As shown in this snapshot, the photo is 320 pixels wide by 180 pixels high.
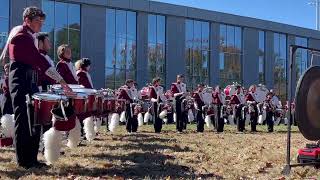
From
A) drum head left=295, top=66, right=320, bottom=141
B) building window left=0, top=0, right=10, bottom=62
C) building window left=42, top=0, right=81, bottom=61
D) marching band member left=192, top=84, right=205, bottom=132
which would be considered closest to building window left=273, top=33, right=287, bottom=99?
building window left=42, top=0, right=81, bottom=61

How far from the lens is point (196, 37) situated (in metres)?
45.2

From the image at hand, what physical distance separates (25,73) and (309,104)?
3.91 m

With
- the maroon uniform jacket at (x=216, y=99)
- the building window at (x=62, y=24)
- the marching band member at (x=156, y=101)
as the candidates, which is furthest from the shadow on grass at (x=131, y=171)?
the building window at (x=62, y=24)

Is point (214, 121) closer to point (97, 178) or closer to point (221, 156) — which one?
point (221, 156)

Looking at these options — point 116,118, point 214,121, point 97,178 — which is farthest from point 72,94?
point 214,121

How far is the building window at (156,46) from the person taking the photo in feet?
136

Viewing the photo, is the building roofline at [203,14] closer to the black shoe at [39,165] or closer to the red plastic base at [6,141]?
the red plastic base at [6,141]

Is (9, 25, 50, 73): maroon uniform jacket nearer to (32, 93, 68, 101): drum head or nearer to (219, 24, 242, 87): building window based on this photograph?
(32, 93, 68, 101): drum head

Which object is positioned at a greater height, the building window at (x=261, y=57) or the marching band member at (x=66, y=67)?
the building window at (x=261, y=57)

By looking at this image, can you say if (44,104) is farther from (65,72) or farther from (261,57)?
(261,57)

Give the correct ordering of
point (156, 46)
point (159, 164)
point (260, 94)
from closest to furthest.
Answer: point (159, 164), point (260, 94), point (156, 46)

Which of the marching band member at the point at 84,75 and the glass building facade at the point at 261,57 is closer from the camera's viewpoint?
the marching band member at the point at 84,75

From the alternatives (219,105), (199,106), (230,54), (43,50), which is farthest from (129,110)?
(230,54)

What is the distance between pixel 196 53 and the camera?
148 ft
